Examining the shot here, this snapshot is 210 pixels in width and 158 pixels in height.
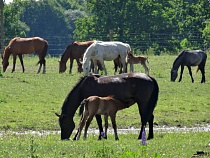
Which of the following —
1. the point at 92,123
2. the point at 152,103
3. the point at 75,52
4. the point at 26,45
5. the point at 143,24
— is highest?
the point at 152,103

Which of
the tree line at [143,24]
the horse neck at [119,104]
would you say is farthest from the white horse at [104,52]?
the tree line at [143,24]

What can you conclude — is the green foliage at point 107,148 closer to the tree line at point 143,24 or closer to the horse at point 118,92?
the horse at point 118,92

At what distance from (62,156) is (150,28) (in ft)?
156

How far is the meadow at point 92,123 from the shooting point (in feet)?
40.2

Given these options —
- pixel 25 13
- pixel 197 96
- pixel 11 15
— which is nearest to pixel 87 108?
pixel 197 96

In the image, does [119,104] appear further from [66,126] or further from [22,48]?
[22,48]

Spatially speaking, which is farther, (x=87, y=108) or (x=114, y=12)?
(x=114, y=12)

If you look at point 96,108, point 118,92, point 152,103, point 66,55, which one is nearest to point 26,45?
point 66,55

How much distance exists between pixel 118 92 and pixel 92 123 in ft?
10.3

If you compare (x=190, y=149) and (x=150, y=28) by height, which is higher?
(x=190, y=149)

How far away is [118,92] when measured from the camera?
617 inches

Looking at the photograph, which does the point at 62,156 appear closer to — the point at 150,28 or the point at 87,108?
the point at 87,108

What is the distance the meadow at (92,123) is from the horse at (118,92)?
417mm

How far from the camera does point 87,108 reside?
1472cm
